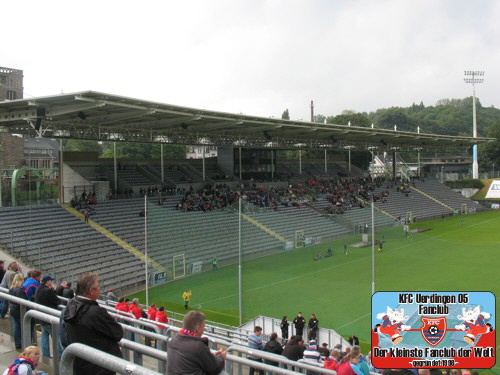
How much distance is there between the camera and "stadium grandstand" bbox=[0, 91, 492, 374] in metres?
18.1

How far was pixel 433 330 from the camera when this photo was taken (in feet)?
11.9

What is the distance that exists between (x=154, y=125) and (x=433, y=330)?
2903 centimetres

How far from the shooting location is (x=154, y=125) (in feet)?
102

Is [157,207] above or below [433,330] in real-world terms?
below

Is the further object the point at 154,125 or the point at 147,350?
the point at 154,125

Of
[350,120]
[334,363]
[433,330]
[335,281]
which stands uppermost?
[350,120]

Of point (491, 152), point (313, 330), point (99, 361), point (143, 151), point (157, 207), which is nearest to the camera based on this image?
point (99, 361)

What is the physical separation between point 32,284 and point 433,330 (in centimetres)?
593

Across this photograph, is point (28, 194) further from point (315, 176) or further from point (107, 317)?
point (315, 176)

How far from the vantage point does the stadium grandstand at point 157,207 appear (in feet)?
59.3

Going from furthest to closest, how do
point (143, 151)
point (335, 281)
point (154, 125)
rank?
1. point (143, 151)
2. point (154, 125)
3. point (335, 281)

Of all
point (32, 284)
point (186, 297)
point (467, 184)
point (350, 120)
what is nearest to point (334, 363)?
point (32, 284)

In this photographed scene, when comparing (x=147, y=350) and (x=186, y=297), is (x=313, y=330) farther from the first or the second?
(x=147, y=350)

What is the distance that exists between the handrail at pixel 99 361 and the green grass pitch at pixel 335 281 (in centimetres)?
1189
